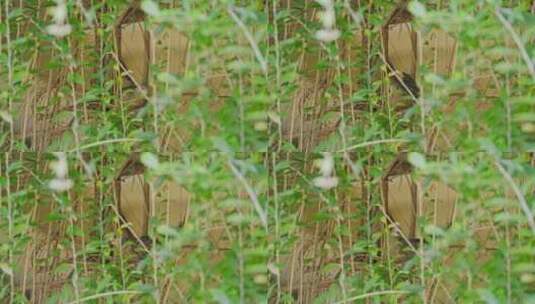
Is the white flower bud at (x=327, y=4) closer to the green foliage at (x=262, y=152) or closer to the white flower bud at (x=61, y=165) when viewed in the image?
the green foliage at (x=262, y=152)

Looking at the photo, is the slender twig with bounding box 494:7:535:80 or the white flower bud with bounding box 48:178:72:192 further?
the white flower bud with bounding box 48:178:72:192

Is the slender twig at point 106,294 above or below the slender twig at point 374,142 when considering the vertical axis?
below

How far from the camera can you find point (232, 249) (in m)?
2.39

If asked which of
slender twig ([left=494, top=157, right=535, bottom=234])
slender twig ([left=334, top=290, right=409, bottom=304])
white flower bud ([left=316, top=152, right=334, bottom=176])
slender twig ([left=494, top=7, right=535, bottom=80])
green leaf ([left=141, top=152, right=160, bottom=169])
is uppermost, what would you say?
slender twig ([left=494, top=7, right=535, bottom=80])

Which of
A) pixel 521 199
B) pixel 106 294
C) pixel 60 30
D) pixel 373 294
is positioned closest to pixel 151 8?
pixel 60 30

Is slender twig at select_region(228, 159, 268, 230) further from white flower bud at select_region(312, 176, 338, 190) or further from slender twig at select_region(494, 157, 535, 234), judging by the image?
slender twig at select_region(494, 157, 535, 234)

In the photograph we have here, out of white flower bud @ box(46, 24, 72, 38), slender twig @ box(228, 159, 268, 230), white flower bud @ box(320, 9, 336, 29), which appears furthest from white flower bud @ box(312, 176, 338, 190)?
white flower bud @ box(46, 24, 72, 38)

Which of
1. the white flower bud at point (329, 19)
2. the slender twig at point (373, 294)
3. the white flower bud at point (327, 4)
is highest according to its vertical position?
the white flower bud at point (327, 4)

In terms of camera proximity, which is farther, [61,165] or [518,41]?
[61,165]

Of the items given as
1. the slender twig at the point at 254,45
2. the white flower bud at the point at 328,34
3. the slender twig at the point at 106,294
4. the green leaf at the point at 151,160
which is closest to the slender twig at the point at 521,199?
the white flower bud at the point at 328,34

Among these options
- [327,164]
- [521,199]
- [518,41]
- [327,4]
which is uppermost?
[327,4]

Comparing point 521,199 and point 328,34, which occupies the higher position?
point 328,34

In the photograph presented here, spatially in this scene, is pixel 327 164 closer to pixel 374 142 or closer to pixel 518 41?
pixel 374 142

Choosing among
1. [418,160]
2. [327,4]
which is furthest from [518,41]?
[327,4]
